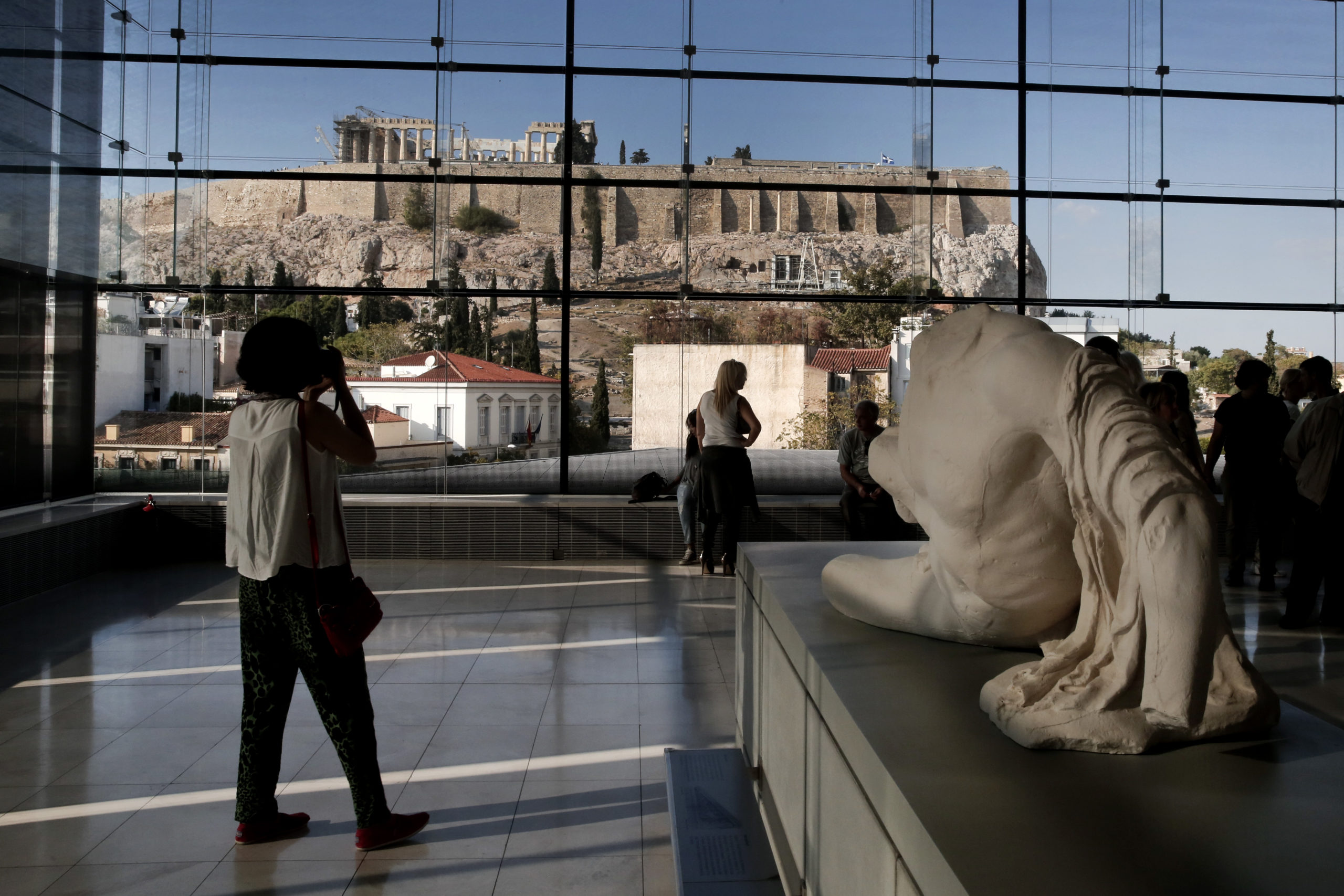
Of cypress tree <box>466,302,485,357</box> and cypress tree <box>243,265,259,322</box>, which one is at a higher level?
cypress tree <box>243,265,259,322</box>

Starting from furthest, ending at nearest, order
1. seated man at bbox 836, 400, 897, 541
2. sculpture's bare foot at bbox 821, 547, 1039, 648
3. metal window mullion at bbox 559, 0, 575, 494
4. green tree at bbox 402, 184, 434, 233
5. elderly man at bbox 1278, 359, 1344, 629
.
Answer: green tree at bbox 402, 184, 434, 233
metal window mullion at bbox 559, 0, 575, 494
seated man at bbox 836, 400, 897, 541
elderly man at bbox 1278, 359, 1344, 629
sculpture's bare foot at bbox 821, 547, 1039, 648

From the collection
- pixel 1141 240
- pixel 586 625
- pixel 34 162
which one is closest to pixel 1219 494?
pixel 1141 240

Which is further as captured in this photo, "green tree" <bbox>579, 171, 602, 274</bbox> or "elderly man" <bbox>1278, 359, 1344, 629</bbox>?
"green tree" <bbox>579, 171, 602, 274</bbox>

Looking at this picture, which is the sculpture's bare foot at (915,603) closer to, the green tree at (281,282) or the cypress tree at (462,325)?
the cypress tree at (462,325)

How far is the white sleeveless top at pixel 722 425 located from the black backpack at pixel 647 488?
1428 millimetres

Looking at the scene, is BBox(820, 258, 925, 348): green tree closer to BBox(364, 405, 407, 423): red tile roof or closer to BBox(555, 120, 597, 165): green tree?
BBox(555, 120, 597, 165): green tree

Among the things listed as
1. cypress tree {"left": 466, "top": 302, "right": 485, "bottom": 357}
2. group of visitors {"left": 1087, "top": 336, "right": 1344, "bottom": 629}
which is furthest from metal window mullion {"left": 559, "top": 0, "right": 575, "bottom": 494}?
group of visitors {"left": 1087, "top": 336, "right": 1344, "bottom": 629}

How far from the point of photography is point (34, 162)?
25.2ft

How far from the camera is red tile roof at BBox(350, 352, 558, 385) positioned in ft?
29.7

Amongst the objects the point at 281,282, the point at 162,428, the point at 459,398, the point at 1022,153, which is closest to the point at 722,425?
the point at 459,398

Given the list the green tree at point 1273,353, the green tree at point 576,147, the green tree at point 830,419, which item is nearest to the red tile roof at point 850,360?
the green tree at point 830,419

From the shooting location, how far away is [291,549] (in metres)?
2.75

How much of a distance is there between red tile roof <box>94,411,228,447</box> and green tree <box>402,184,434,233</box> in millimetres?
2360

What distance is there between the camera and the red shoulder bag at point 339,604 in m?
2.75
